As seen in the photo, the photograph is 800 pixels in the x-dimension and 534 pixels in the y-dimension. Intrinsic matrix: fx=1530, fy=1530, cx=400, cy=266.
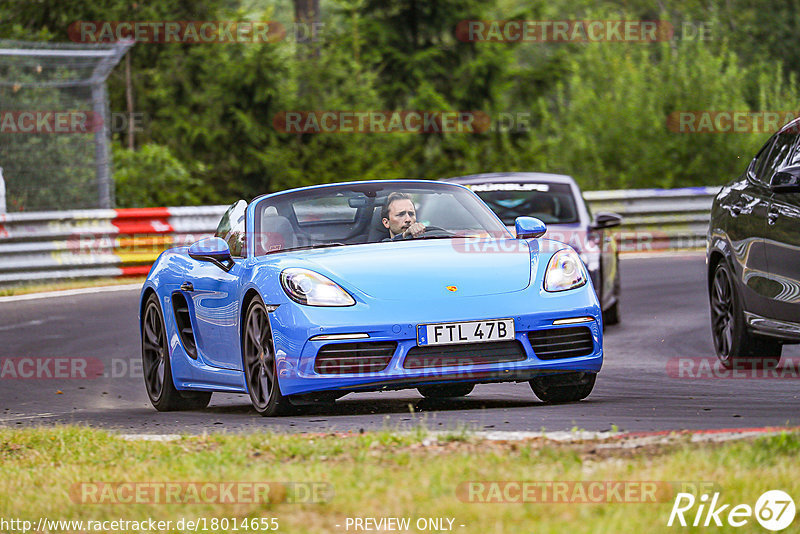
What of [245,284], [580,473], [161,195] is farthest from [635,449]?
[161,195]

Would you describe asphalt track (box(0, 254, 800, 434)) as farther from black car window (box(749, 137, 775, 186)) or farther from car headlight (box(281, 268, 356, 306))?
black car window (box(749, 137, 775, 186))

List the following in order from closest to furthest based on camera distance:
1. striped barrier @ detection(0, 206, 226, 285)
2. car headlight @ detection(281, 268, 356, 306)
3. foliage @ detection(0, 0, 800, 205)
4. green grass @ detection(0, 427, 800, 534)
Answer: green grass @ detection(0, 427, 800, 534) < car headlight @ detection(281, 268, 356, 306) < striped barrier @ detection(0, 206, 226, 285) < foliage @ detection(0, 0, 800, 205)

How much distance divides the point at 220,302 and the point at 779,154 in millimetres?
3690

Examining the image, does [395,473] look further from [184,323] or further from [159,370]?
[159,370]

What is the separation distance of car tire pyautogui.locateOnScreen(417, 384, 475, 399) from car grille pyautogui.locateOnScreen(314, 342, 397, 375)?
146cm

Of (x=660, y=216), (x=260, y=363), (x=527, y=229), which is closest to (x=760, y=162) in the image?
(x=527, y=229)

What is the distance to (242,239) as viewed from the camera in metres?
9.13

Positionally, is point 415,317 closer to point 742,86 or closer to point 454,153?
point 742,86

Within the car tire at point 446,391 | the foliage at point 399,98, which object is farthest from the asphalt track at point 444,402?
the foliage at point 399,98

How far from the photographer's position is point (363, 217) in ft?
29.9

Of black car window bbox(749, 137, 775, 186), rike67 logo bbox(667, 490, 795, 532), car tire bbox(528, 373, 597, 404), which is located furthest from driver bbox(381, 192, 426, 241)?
rike67 logo bbox(667, 490, 795, 532)

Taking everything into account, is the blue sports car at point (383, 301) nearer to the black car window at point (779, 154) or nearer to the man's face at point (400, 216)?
the man's face at point (400, 216)

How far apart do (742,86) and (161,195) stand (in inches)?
423

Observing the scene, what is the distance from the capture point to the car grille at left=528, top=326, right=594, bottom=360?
7973 mm
